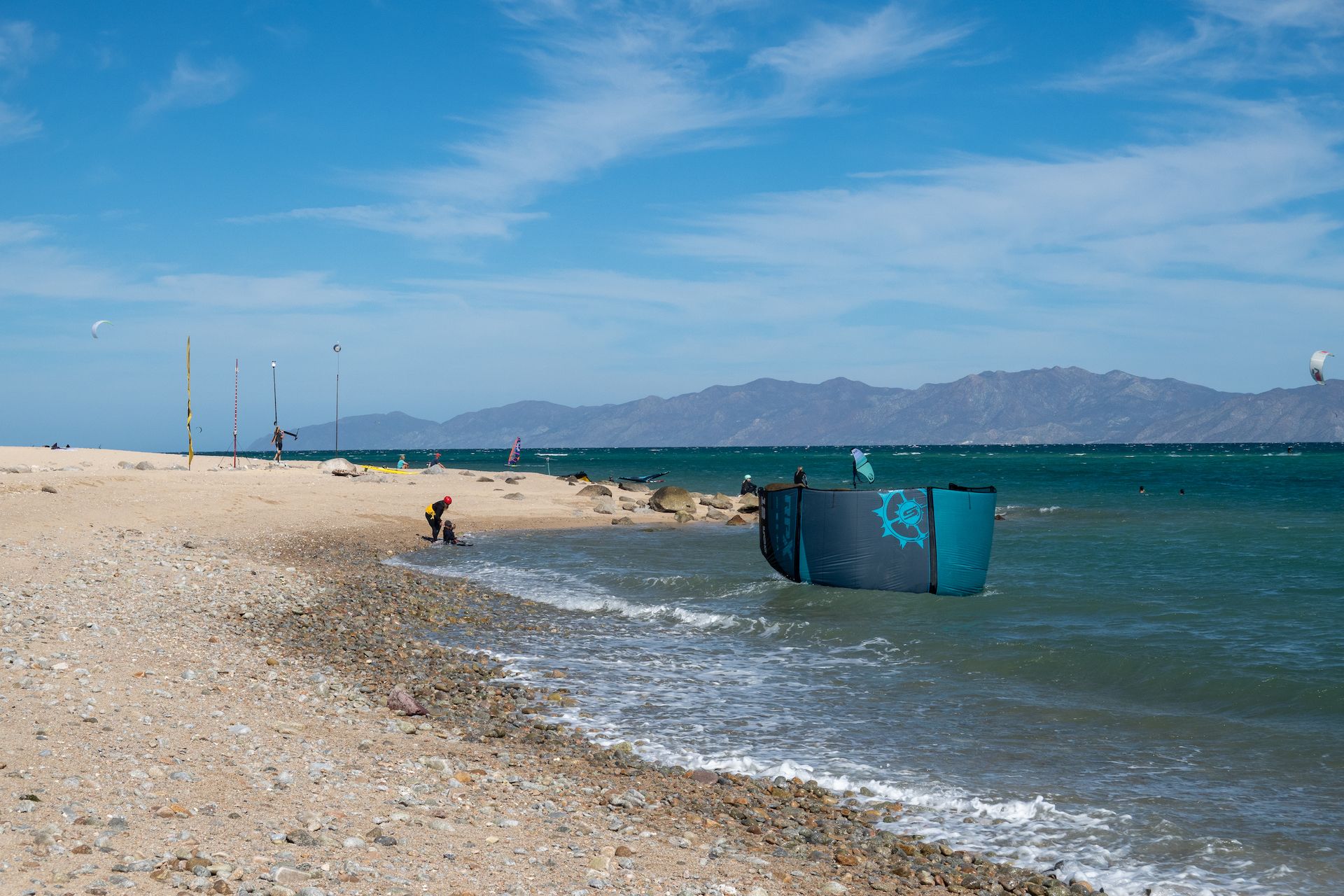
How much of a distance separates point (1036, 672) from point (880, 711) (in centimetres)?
317

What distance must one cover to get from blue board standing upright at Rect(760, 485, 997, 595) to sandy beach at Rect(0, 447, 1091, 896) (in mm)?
7559

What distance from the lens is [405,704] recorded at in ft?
33.2

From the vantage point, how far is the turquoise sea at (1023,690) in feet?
25.2

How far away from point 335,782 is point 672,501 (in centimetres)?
3206

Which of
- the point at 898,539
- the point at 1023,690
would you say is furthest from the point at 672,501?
the point at 1023,690

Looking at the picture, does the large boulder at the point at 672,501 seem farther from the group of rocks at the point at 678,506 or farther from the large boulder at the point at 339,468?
the large boulder at the point at 339,468

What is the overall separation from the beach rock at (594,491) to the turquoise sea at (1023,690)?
1641 centimetres

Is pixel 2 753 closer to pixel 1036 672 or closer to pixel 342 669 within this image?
pixel 342 669

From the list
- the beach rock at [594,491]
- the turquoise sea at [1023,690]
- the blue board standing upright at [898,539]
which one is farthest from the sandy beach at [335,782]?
the beach rock at [594,491]

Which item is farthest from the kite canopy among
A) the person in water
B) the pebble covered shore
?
the pebble covered shore

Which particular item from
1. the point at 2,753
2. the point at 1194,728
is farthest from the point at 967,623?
the point at 2,753

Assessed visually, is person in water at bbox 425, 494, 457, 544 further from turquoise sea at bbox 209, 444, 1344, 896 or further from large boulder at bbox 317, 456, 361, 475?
large boulder at bbox 317, 456, 361, 475

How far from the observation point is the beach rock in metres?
43.6

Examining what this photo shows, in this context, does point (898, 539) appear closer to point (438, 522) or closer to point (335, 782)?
point (335, 782)
